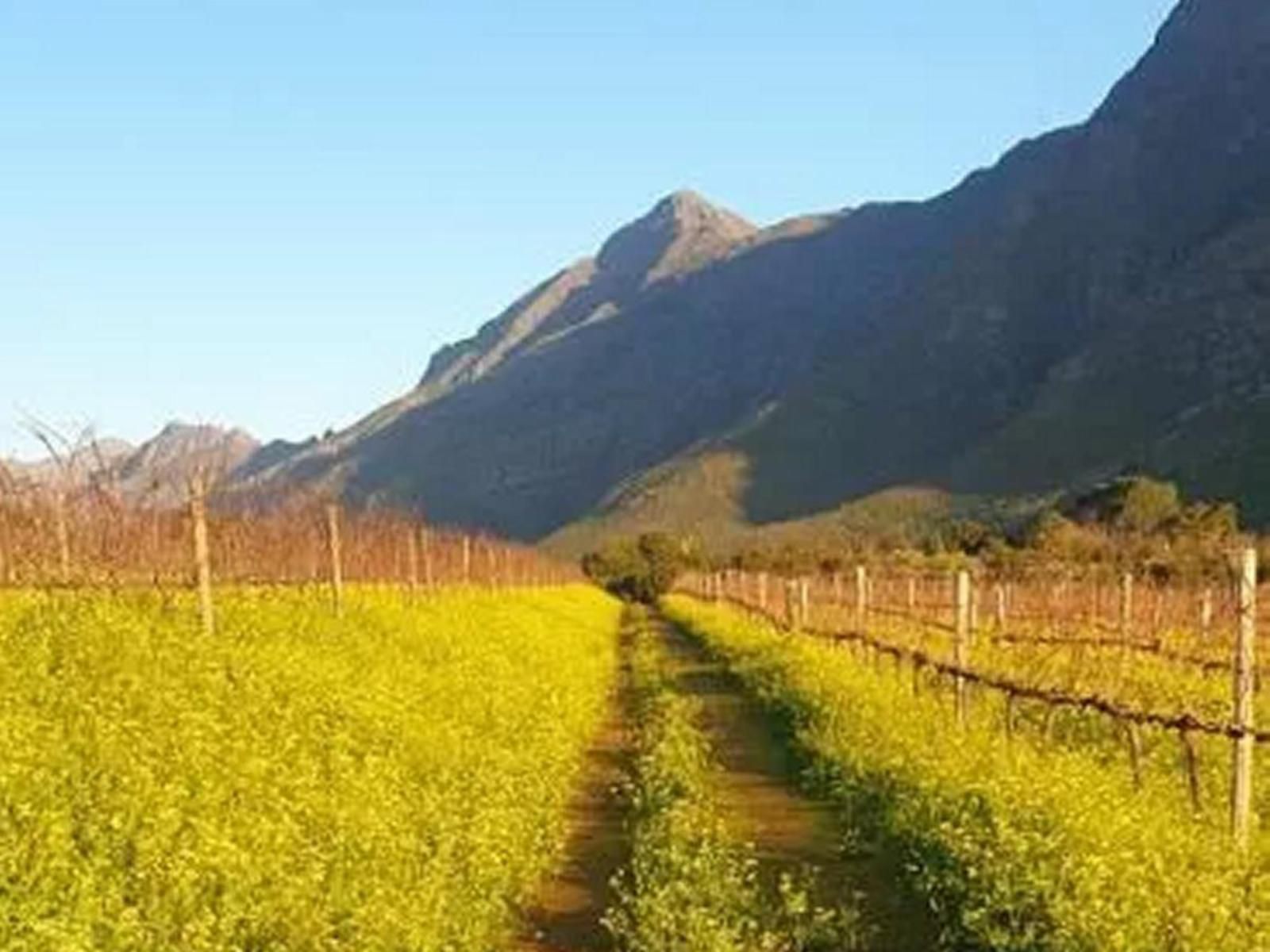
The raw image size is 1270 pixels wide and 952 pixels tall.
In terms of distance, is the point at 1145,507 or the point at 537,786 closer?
the point at 537,786

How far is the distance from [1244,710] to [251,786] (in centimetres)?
926

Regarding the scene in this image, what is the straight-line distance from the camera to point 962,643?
27.2m

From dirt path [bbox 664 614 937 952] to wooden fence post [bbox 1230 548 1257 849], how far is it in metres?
3.05

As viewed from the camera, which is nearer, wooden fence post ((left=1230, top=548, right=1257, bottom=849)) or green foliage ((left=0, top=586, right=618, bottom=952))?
green foliage ((left=0, top=586, right=618, bottom=952))

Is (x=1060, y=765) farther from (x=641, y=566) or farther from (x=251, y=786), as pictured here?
(x=641, y=566)

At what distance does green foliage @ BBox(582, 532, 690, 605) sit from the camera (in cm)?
12700

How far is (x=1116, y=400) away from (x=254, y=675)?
189 meters

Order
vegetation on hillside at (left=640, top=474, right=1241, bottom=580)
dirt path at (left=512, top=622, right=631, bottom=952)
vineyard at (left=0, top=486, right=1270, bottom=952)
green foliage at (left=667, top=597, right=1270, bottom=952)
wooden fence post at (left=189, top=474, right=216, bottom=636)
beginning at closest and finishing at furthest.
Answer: vineyard at (left=0, top=486, right=1270, bottom=952) → green foliage at (left=667, top=597, right=1270, bottom=952) → dirt path at (left=512, top=622, right=631, bottom=952) → wooden fence post at (left=189, top=474, right=216, bottom=636) → vegetation on hillside at (left=640, top=474, right=1241, bottom=580)

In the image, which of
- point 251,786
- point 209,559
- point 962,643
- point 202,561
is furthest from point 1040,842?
point 209,559

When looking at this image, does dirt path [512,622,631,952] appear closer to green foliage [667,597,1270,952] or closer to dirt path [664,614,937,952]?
dirt path [664,614,937,952]

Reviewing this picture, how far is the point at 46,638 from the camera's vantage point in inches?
698

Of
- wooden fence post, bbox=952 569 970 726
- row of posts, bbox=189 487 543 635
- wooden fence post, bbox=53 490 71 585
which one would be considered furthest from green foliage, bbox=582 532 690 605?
wooden fence post, bbox=952 569 970 726

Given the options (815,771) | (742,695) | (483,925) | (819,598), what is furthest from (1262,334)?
(483,925)

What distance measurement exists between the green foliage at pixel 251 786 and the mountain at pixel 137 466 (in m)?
2.27
